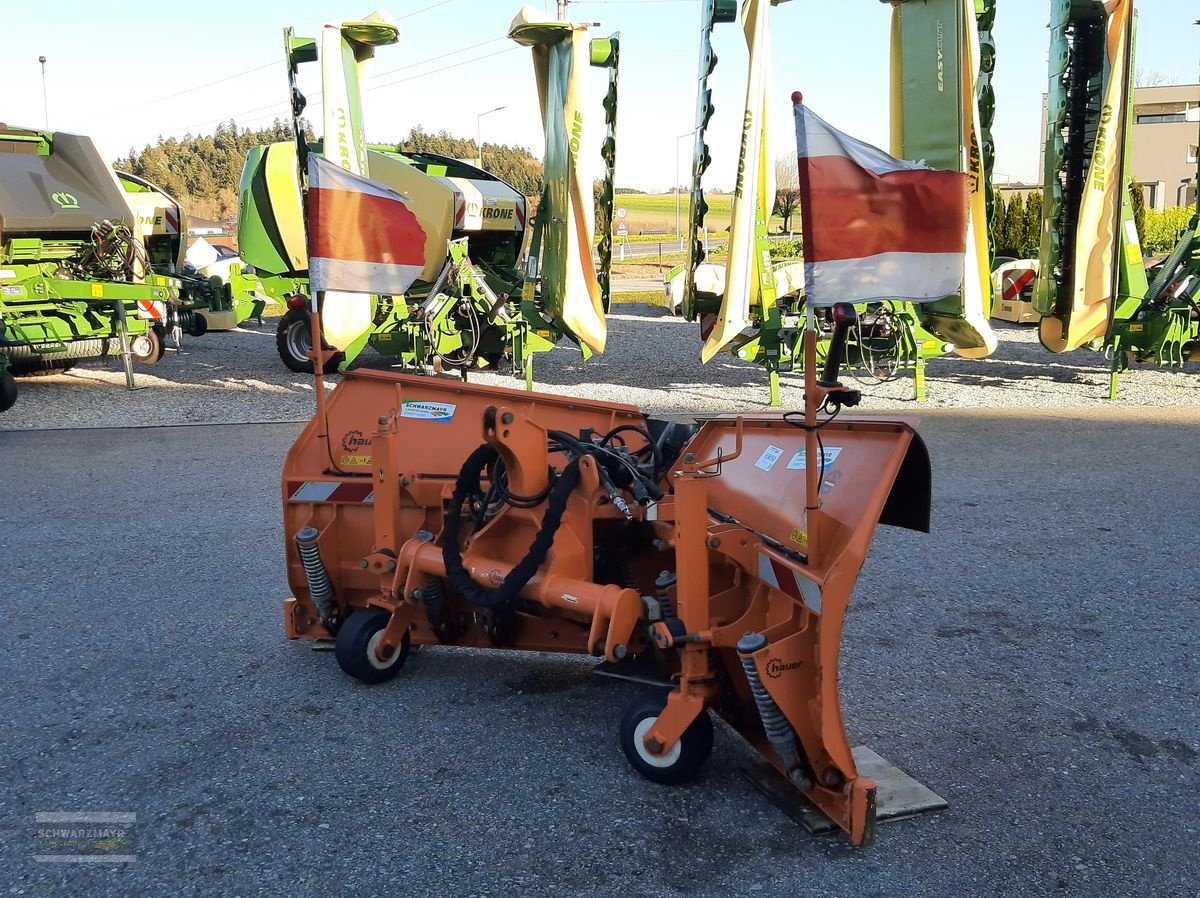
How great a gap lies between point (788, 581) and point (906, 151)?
8.31 m

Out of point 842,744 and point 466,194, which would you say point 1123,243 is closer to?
point 466,194

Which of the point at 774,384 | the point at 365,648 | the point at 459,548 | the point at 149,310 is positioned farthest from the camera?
the point at 149,310

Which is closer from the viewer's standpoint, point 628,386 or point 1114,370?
point 1114,370

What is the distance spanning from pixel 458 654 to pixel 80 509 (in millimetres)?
3991

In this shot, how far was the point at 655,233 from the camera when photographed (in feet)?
197

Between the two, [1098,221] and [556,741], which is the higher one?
[1098,221]

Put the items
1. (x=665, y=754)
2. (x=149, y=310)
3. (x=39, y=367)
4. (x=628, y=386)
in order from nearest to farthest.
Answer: (x=665, y=754) → (x=628, y=386) → (x=149, y=310) → (x=39, y=367)

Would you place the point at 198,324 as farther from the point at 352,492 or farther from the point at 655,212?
the point at 655,212

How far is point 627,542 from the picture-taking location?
4.23 m

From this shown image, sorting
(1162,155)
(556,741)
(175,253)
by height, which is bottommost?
(556,741)

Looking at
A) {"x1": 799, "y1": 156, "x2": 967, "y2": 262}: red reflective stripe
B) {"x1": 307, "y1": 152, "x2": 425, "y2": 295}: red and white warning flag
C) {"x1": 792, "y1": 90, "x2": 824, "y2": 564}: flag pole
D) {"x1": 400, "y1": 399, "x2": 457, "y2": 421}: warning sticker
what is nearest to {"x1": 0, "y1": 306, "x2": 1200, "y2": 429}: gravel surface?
{"x1": 307, "y1": 152, "x2": 425, "y2": 295}: red and white warning flag

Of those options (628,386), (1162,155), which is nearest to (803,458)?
(628,386)

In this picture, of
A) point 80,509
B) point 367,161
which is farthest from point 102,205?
point 80,509

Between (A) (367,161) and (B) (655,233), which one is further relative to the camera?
(B) (655,233)
